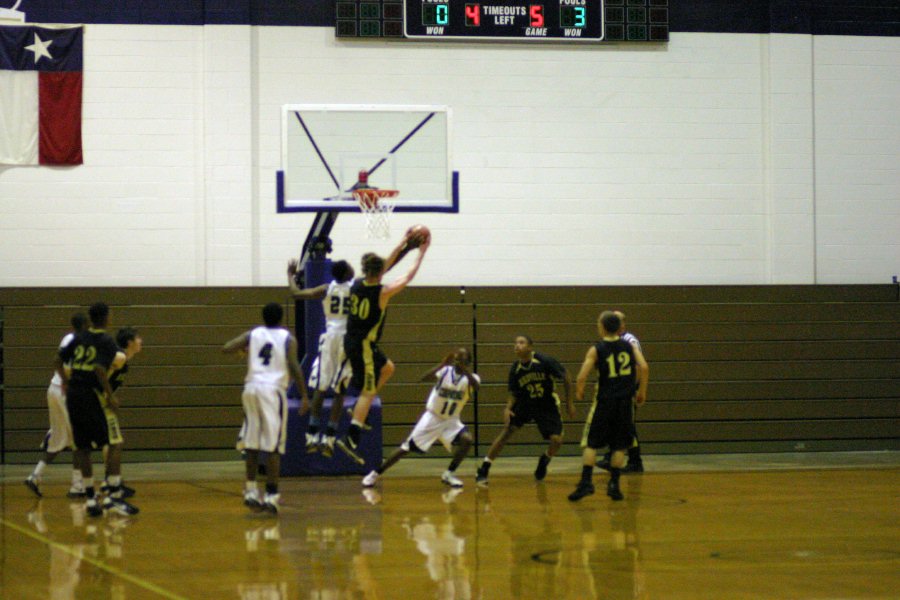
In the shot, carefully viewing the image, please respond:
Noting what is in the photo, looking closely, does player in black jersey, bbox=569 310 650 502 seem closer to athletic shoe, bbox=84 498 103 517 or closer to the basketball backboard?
the basketball backboard

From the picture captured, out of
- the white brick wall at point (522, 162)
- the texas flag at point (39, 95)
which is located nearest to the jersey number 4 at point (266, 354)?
the white brick wall at point (522, 162)

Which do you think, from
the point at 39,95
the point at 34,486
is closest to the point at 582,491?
the point at 34,486

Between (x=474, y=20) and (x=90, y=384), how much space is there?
8773 millimetres

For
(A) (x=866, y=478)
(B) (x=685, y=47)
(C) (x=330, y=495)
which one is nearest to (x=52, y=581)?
(C) (x=330, y=495)

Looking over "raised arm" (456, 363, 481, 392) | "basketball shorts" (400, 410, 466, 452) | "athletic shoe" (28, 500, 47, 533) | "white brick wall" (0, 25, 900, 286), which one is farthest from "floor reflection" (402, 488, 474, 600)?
"white brick wall" (0, 25, 900, 286)

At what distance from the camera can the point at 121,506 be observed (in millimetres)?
10094

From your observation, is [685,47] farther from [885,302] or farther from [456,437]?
[456,437]

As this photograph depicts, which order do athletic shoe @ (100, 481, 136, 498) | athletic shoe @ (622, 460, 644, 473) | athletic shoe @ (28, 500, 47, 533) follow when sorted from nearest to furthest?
athletic shoe @ (28, 500, 47, 533) → athletic shoe @ (100, 481, 136, 498) → athletic shoe @ (622, 460, 644, 473)

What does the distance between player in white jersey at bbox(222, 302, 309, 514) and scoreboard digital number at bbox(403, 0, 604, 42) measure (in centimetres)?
792

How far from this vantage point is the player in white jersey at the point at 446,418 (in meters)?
12.1

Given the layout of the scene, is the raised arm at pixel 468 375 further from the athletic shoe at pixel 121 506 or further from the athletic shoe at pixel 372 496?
the athletic shoe at pixel 121 506

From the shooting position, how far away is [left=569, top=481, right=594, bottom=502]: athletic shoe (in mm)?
10930

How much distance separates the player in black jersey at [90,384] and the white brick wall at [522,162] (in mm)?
6487

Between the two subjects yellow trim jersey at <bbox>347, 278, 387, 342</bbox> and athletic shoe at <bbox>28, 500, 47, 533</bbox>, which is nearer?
athletic shoe at <bbox>28, 500, 47, 533</bbox>
